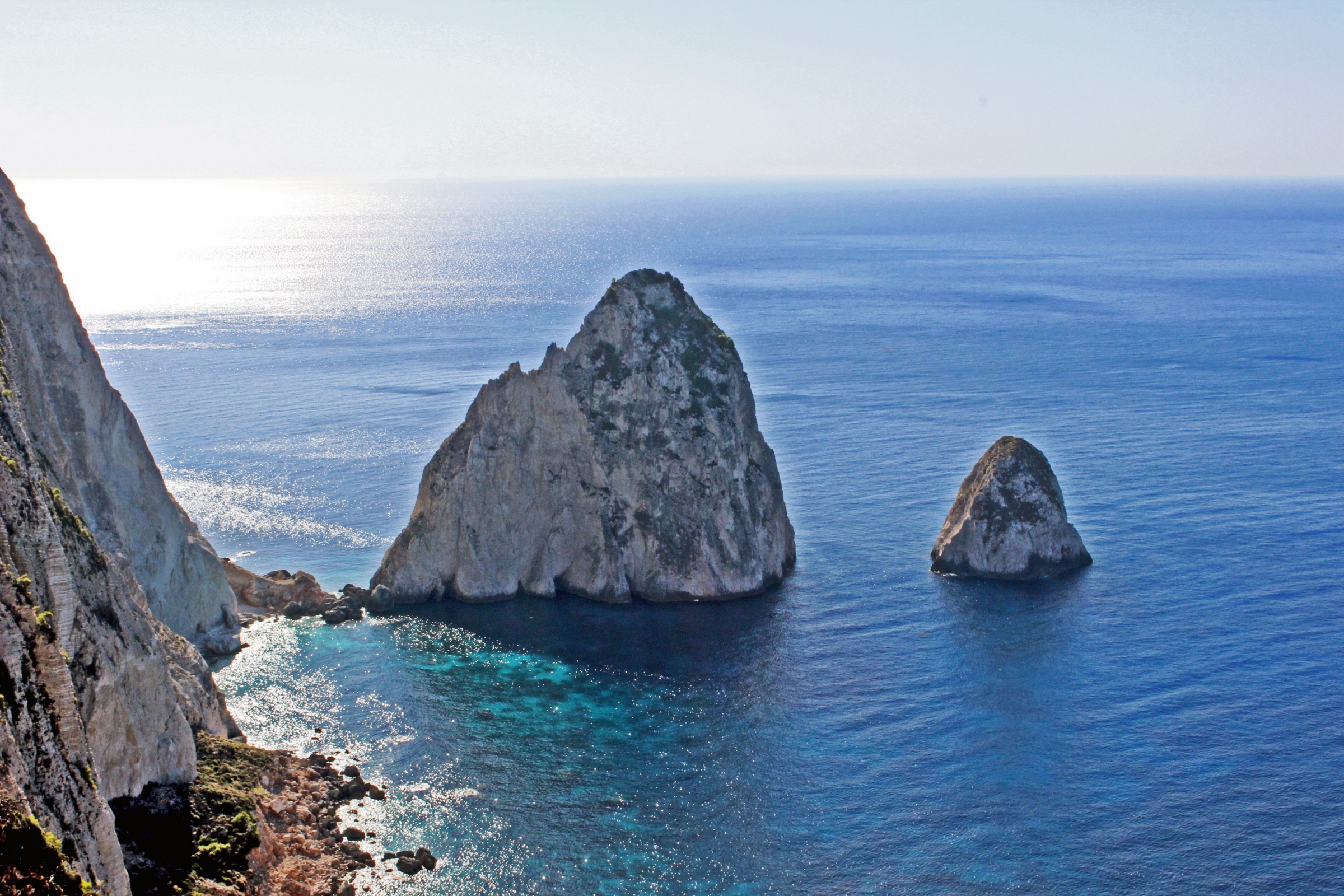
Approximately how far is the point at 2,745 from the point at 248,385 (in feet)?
407

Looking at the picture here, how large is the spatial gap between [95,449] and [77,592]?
957 inches

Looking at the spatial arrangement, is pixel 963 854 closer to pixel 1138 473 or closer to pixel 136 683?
pixel 136 683

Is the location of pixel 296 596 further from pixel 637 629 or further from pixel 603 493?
pixel 637 629

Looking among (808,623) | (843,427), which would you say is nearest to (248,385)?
(843,427)

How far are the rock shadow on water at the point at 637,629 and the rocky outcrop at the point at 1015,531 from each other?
13.2m

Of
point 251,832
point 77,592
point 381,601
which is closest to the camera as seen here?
point 77,592

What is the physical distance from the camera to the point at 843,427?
119m

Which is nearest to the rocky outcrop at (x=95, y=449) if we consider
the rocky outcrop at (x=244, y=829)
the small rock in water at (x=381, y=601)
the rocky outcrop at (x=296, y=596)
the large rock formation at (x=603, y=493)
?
the rocky outcrop at (x=296, y=596)

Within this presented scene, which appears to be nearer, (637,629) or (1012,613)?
(637,629)

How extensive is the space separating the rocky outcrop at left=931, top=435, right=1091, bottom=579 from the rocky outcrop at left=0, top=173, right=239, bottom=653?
48932 millimetres

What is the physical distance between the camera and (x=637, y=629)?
73062mm

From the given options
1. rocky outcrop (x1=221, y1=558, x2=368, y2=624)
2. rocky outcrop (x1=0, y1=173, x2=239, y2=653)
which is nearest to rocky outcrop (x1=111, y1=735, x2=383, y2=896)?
rocky outcrop (x1=0, y1=173, x2=239, y2=653)

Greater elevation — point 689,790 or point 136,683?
point 136,683

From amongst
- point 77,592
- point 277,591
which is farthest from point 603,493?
point 77,592
